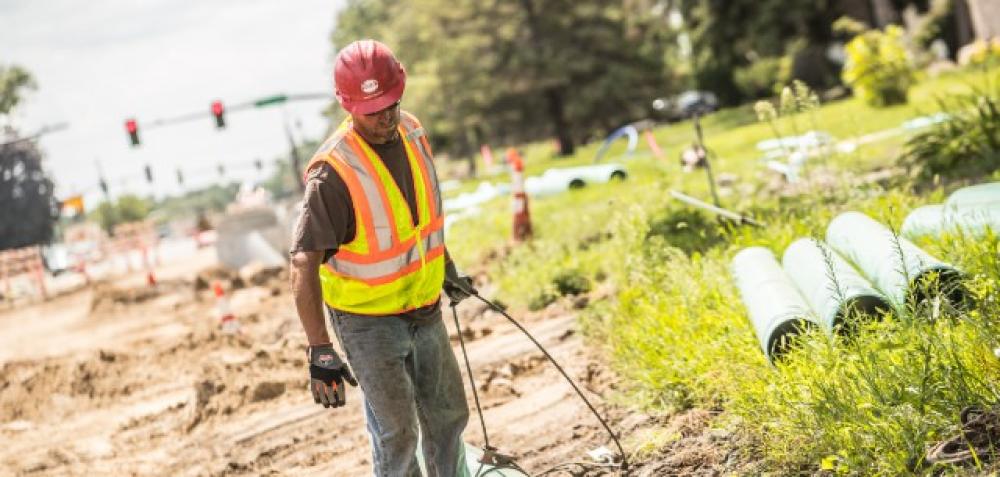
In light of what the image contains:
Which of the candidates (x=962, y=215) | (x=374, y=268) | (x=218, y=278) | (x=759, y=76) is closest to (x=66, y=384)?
(x=374, y=268)

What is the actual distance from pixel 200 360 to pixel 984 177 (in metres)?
8.21

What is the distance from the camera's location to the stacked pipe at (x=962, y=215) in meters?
6.22

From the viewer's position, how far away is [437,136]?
57312 mm

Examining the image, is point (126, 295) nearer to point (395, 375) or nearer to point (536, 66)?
point (395, 375)

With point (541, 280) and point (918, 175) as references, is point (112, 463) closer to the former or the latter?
point (541, 280)

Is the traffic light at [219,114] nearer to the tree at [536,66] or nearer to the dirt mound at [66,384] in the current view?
the tree at [536,66]

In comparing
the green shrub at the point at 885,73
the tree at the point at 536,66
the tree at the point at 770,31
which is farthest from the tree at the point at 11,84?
the green shrub at the point at 885,73

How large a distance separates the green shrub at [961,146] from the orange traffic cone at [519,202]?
470 cm

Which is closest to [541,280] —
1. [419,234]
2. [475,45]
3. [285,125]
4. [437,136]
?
[419,234]

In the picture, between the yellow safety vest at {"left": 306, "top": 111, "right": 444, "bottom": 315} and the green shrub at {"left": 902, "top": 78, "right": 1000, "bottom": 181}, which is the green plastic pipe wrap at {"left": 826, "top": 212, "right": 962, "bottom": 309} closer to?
the yellow safety vest at {"left": 306, "top": 111, "right": 444, "bottom": 315}

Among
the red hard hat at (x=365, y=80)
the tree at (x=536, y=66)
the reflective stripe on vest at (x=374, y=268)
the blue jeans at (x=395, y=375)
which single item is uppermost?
the tree at (x=536, y=66)

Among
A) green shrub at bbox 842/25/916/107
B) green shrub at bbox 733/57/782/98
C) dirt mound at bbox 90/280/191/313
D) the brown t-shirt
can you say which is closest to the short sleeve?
the brown t-shirt

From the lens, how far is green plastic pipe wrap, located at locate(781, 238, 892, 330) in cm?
514

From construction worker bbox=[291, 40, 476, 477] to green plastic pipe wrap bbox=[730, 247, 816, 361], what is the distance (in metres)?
1.78
